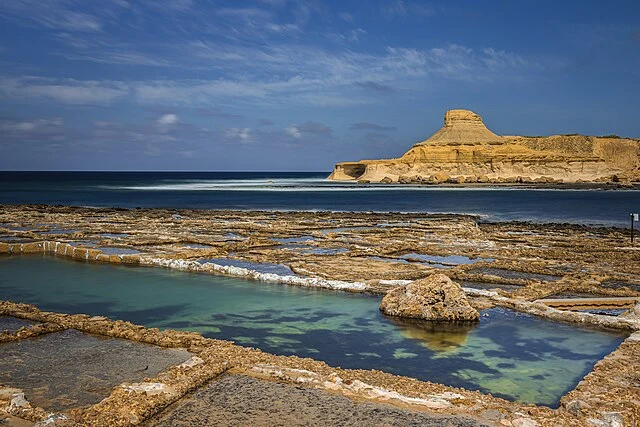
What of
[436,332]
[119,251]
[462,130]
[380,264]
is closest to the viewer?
[436,332]

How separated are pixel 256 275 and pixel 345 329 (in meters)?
5.54

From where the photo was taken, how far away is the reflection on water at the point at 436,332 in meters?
9.79

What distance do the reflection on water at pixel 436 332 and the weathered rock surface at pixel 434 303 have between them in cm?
16

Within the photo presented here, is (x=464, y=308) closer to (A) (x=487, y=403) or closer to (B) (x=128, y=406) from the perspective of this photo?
(A) (x=487, y=403)

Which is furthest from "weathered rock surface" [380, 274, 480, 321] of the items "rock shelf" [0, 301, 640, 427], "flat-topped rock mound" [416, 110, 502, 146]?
"flat-topped rock mound" [416, 110, 502, 146]

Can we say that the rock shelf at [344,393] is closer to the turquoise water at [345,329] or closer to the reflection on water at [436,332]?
the turquoise water at [345,329]

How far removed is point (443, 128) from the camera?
532 feet

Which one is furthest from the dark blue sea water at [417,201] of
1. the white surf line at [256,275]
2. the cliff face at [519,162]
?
the cliff face at [519,162]

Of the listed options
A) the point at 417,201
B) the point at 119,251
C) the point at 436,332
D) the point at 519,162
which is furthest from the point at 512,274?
the point at 519,162

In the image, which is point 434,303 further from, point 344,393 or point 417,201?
point 417,201

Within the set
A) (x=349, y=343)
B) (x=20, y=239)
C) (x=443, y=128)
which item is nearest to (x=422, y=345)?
(x=349, y=343)

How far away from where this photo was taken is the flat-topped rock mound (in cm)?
15412

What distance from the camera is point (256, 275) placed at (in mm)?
15719

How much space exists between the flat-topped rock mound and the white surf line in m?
139
